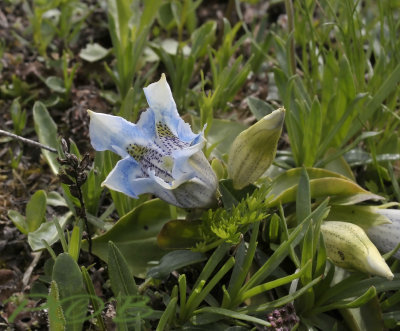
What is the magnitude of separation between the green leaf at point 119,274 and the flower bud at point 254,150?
0.39 m

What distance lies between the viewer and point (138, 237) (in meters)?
1.59

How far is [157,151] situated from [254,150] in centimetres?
25

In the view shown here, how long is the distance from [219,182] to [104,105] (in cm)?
75

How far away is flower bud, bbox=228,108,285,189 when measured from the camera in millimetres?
1373

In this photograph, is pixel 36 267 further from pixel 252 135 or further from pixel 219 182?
pixel 252 135

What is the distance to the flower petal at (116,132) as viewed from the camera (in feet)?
4.20

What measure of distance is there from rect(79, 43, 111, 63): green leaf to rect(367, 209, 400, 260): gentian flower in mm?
1293

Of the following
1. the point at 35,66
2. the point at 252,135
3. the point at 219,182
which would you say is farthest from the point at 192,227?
the point at 35,66

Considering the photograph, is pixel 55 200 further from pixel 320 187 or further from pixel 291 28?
pixel 291 28

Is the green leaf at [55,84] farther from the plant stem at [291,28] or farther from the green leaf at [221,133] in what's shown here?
the plant stem at [291,28]

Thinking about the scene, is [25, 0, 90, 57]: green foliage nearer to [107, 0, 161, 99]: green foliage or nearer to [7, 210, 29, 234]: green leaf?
[107, 0, 161, 99]: green foliage

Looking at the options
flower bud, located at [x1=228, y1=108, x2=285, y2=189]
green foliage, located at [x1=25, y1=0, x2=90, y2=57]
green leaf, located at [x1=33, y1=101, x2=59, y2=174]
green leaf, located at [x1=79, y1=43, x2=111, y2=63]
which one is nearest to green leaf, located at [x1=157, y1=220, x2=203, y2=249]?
flower bud, located at [x1=228, y1=108, x2=285, y2=189]

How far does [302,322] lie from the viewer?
1460mm

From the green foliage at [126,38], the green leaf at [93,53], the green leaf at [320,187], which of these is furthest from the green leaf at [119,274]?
the green leaf at [93,53]
